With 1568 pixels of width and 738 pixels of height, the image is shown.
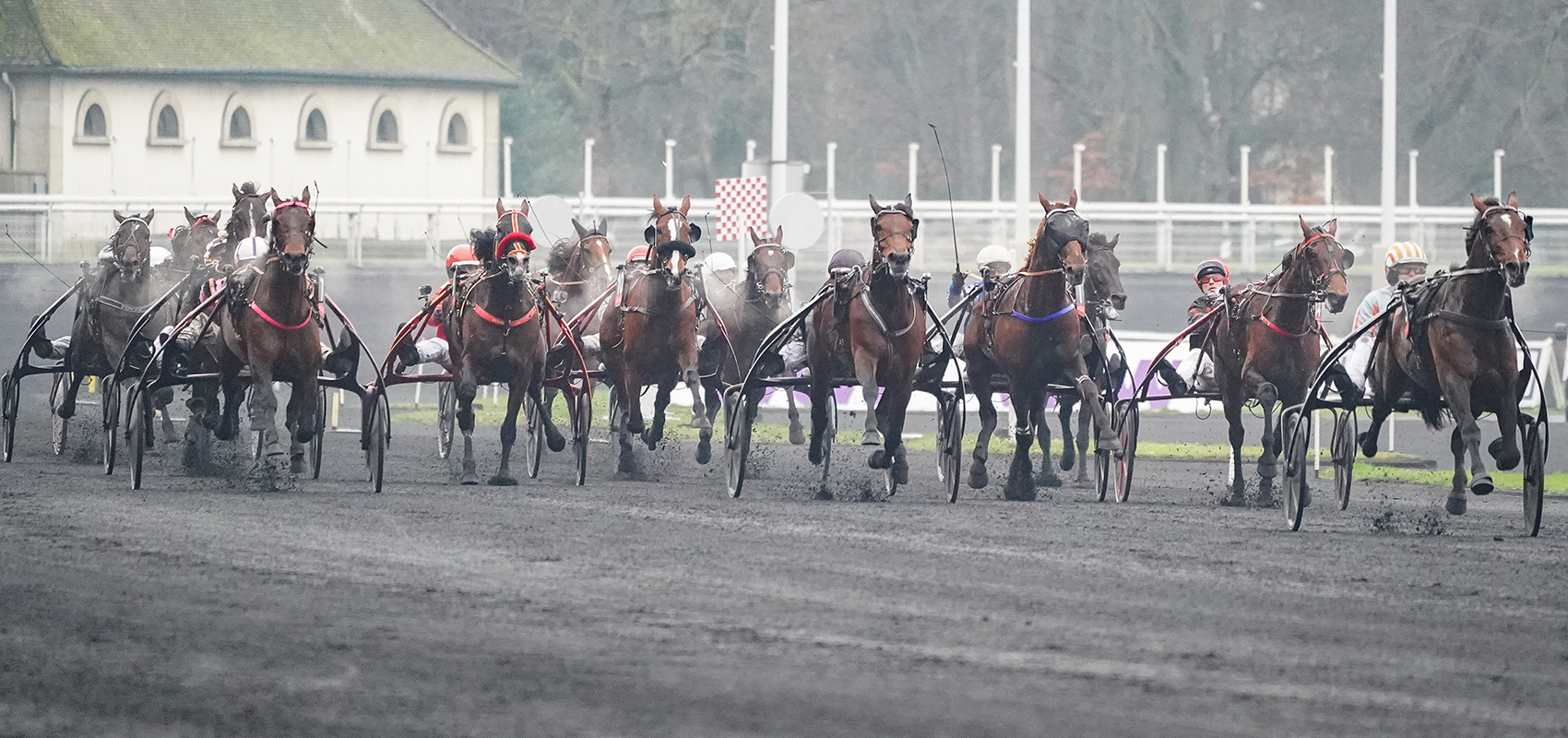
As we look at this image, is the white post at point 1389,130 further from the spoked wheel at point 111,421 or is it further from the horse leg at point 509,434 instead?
the spoked wheel at point 111,421

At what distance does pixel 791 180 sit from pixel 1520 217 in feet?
44.6

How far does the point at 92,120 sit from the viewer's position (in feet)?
156

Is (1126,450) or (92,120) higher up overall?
(92,120)

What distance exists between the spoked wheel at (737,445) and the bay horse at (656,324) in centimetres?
113

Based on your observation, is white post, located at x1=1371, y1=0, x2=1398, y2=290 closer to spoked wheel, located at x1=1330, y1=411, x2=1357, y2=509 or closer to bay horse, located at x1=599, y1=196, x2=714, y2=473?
spoked wheel, located at x1=1330, y1=411, x2=1357, y2=509

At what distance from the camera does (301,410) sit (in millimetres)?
13766

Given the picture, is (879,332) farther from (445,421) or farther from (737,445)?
(445,421)

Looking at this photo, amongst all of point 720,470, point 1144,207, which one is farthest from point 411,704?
point 1144,207

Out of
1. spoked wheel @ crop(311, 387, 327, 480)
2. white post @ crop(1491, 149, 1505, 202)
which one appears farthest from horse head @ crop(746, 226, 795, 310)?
white post @ crop(1491, 149, 1505, 202)

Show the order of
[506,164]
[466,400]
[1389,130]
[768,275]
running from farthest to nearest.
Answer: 1. [506,164]
2. [1389,130]
3. [768,275]
4. [466,400]

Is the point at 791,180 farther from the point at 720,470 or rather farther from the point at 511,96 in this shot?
the point at 511,96

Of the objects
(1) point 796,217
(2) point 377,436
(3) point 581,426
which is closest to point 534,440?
(3) point 581,426

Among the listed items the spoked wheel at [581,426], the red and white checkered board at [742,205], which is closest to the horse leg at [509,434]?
the spoked wheel at [581,426]

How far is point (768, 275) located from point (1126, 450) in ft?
11.7
